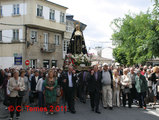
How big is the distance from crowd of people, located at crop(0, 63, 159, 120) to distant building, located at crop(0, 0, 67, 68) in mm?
18194

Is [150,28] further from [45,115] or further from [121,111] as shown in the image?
[45,115]

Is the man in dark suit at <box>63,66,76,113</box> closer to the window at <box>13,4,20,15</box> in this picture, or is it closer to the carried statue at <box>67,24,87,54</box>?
the carried statue at <box>67,24,87,54</box>

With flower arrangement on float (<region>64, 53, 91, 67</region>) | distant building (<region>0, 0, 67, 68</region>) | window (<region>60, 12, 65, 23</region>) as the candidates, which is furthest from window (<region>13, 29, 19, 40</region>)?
flower arrangement on float (<region>64, 53, 91, 67</region>)

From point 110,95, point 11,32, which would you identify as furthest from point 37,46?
point 110,95

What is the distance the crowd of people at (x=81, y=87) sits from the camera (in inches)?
364

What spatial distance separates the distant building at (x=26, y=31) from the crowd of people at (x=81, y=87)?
716 inches

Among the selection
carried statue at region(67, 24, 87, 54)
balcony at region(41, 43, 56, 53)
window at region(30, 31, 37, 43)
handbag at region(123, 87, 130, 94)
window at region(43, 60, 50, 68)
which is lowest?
handbag at region(123, 87, 130, 94)

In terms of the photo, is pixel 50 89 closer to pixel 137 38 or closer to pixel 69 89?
pixel 69 89

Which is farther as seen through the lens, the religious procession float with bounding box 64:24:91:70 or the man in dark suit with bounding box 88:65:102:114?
the religious procession float with bounding box 64:24:91:70

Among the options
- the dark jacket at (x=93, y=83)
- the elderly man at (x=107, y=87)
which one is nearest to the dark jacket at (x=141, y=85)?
the elderly man at (x=107, y=87)

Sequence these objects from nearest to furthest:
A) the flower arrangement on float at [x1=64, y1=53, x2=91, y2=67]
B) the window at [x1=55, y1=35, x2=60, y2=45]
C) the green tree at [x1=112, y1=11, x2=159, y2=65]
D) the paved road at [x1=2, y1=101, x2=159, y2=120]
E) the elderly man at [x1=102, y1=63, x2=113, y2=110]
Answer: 1. the paved road at [x1=2, y1=101, x2=159, y2=120]
2. the elderly man at [x1=102, y1=63, x2=113, y2=110]
3. the flower arrangement on float at [x1=64, y1=53, x2=91, y2=67]
4. the green tree at [x1=112, y1=11, x2=159, y2=65]
5. the window at [x1=55, y1=35, x2=60, y2=45]

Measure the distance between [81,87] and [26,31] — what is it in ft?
63.8

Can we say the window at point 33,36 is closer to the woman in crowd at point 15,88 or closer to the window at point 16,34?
the window at point 16,34

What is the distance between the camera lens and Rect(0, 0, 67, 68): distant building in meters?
30.0
